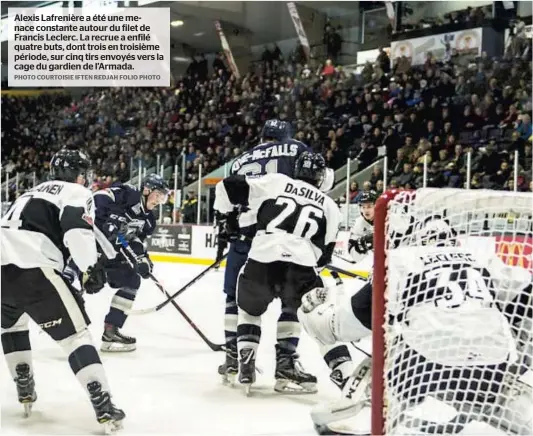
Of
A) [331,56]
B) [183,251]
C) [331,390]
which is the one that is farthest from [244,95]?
[331,390]

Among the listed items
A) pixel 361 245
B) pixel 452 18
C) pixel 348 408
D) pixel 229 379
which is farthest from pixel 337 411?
pixel 452 18

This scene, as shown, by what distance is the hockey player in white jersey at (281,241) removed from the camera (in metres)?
2.79

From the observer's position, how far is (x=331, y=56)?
11.1 m

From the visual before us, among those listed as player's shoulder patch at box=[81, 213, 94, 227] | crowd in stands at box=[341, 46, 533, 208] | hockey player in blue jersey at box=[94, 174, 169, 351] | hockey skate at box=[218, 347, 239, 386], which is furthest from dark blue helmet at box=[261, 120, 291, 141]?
crowd in stands at box=[341, 46, 533, 208]

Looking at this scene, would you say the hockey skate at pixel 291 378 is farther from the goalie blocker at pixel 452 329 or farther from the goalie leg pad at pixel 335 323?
the goalie blocker at pixel 452 329

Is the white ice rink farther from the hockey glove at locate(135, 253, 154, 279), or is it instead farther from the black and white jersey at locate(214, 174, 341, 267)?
the black and white jersey at locate(214, 174, 341, 267)

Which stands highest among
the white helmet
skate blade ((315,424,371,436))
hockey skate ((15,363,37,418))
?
the white helmet

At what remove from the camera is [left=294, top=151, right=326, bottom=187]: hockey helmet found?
2846 millimetres

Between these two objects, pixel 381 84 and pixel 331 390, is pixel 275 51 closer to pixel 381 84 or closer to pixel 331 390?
pixel 381 84

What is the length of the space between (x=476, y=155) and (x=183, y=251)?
3557 mm

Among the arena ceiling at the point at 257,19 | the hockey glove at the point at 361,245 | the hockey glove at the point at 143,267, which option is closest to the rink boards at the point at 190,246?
the arena ceiling at the point at 257,19

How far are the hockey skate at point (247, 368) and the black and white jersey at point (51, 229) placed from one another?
831 mm

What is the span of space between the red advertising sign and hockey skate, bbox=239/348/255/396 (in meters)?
1.29

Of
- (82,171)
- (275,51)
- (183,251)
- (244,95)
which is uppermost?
(275,51)
